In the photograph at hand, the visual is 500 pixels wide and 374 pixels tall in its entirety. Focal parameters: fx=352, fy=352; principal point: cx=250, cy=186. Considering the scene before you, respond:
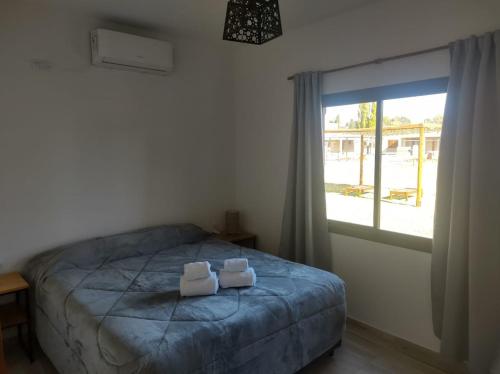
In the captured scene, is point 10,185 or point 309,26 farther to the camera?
point 309,26

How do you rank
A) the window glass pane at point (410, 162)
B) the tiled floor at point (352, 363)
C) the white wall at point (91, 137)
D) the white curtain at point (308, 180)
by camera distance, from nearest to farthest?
the tiled floor at point (352, 363), the window glass pane at point (410, 162), the white wall at point (91, 137), the white curtain at point (308, 180)

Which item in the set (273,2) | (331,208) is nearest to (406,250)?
(331,208)

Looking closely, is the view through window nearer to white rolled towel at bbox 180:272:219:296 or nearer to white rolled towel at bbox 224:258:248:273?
white rolled towel at bbox 224:258:248:273

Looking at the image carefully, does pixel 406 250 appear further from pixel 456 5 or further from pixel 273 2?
pixel 273 2

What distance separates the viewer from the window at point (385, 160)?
2.50 meters

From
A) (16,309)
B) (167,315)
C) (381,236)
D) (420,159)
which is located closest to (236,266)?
(167,315)

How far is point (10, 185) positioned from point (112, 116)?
0.95m

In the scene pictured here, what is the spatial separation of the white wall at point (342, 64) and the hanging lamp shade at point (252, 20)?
1.18m

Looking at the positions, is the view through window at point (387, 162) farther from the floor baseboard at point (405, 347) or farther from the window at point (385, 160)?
the floor baseboard at point (405, 347)

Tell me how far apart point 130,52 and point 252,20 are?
154 centimetres

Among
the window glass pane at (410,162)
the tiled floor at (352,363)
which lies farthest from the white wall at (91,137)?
the window glass pane at (410,162)

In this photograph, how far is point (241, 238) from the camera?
3.66m

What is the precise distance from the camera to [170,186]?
11.4ft

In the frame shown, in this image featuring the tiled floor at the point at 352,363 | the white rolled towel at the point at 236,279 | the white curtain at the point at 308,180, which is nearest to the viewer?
the white rolled towel at the point at 236,279
